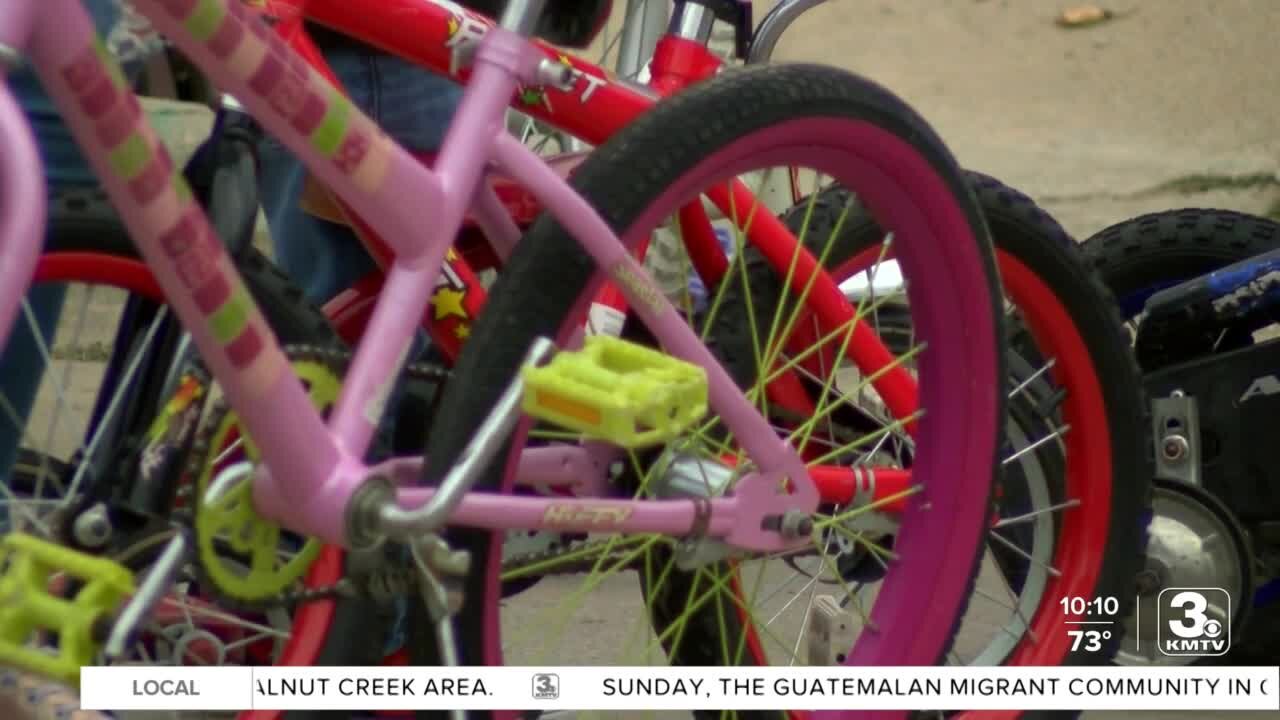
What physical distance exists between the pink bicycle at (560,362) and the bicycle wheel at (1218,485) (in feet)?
1.84

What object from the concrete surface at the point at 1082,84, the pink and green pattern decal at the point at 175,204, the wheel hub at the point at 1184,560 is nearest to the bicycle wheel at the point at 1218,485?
the wheel hub at the point at 1184,560

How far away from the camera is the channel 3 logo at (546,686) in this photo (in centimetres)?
184

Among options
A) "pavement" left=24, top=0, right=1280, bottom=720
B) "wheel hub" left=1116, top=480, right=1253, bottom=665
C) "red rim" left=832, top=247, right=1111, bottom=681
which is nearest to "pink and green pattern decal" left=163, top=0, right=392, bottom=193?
"red rim" left=832, top=247, right=1111, bottom=681

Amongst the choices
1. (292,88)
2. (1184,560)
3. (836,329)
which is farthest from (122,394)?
(1184,560)

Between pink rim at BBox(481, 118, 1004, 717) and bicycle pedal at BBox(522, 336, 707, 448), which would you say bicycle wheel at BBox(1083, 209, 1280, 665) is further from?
bicycle pedal at BBox(522, 336, 707, 448)

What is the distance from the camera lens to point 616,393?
165 centimetres

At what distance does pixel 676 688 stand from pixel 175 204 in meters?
0.83

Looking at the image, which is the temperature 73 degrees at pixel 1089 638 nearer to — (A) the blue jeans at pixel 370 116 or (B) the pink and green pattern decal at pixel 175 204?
(A) the blue jeans at pixel 370 116

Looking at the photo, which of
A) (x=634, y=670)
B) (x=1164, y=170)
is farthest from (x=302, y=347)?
(x=1164, y=170)

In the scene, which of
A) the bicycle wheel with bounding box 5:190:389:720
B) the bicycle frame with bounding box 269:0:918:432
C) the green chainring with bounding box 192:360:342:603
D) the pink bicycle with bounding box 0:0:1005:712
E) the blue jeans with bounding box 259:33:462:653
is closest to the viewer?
the pink bicycle with bounding box 0:0:1005:712

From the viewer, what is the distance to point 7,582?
4.82 ft

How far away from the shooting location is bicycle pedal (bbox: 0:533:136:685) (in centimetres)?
146

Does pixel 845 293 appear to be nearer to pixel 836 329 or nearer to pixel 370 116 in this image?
pixel 836 329

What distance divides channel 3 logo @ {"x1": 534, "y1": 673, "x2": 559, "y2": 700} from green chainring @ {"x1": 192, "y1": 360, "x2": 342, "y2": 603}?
26cm
